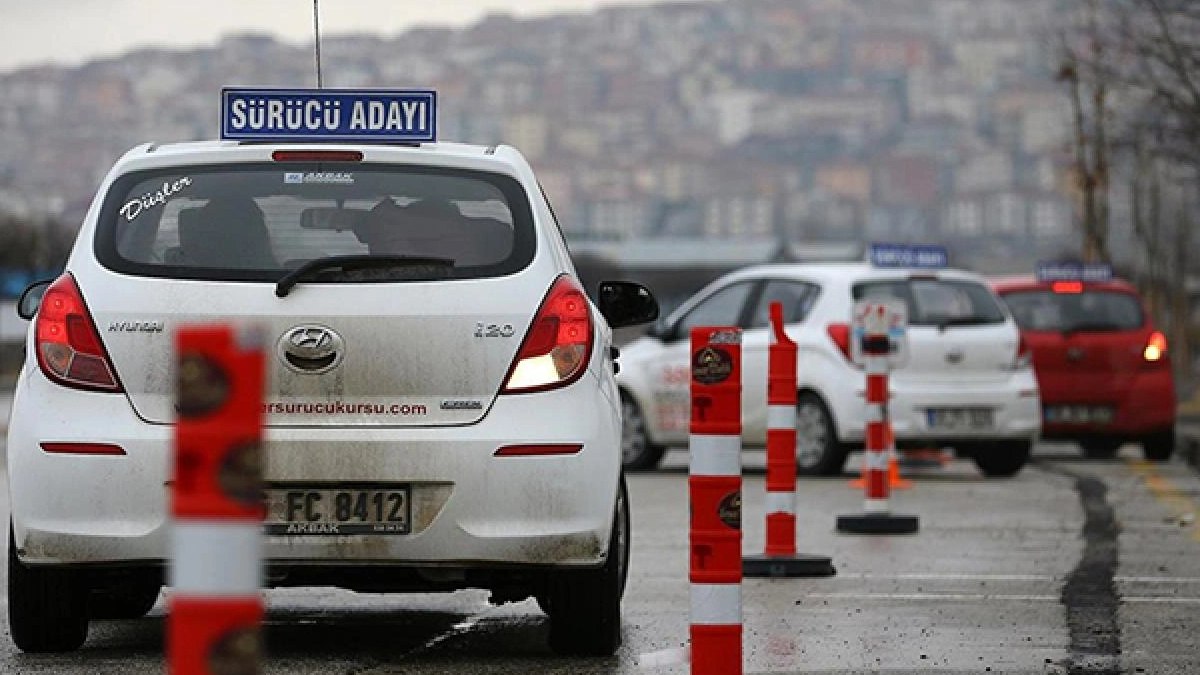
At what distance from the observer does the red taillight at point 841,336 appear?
19359 millimetres

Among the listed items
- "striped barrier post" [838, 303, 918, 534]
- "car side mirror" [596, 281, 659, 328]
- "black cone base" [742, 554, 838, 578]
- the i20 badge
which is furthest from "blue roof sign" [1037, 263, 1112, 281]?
the i20 badge

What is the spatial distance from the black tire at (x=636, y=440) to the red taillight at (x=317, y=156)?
11651mm

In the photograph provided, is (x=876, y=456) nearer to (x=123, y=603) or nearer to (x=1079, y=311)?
(x=123, y=603)

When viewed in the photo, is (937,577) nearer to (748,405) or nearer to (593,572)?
(593,572)

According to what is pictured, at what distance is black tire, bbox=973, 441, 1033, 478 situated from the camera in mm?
19969

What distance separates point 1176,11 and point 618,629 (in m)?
15.9

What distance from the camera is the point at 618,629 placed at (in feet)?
28.6

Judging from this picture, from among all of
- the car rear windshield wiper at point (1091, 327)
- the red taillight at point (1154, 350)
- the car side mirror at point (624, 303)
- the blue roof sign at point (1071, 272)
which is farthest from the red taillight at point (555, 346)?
the blue roof sign at point (1071, 272)

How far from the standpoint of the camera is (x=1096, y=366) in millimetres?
22484

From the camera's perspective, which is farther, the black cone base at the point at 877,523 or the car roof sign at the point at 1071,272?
the car roof sign at the point at 1071,272

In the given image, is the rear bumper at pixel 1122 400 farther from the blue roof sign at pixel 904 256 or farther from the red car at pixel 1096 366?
the blue roof sign at pixel 904 256

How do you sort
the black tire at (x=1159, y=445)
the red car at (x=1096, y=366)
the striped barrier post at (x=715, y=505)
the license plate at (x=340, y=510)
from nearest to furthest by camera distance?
the striped barrier post at (x=715, y=505) < the license plate at (x=340, y=510) < the red car at (x=1096, y=366) < the black tire at (x=1159, y=445)

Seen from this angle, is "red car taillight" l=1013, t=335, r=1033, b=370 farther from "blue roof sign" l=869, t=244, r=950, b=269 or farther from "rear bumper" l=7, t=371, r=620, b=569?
"rear bumper" l=7, t=371, r=620, b=569

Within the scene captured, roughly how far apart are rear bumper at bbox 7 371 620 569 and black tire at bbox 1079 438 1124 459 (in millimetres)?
16379
